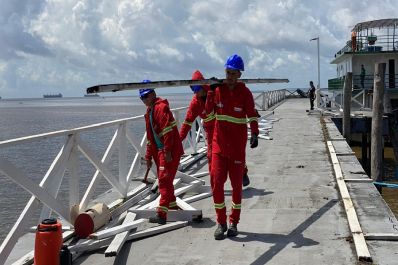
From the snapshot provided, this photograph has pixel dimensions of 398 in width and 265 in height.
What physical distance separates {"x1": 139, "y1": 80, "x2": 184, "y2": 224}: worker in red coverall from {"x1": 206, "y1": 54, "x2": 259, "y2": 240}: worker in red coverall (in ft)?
2.42

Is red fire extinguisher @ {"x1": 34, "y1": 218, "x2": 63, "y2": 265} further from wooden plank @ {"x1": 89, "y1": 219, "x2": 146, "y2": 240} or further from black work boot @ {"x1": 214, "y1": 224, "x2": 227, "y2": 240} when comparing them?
black work boot @ {"x1": 214, "y1": 224, "x2": 227, "y2": 240}

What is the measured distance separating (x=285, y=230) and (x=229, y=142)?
3.99 feet

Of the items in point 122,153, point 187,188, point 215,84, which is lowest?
point 187,188

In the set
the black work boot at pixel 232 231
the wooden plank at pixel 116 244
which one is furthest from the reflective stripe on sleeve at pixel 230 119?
the wooden plank at pixel 116 244

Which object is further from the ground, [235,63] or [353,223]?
[235,63]

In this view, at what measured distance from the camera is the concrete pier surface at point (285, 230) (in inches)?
200

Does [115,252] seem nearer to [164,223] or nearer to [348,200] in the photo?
[164,223]

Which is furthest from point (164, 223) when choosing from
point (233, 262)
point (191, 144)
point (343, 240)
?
point (191, 144)

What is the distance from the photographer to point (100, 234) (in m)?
5.51

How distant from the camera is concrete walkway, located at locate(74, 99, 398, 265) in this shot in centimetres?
506

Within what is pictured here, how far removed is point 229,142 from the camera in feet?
18.9

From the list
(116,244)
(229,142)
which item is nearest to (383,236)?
(229,142)

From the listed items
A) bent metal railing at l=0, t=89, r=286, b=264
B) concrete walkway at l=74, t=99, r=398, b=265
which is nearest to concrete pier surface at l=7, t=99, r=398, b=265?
concrete walkway at l=74, t=99, r=398, b=265

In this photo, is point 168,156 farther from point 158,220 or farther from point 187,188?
point 187,188
